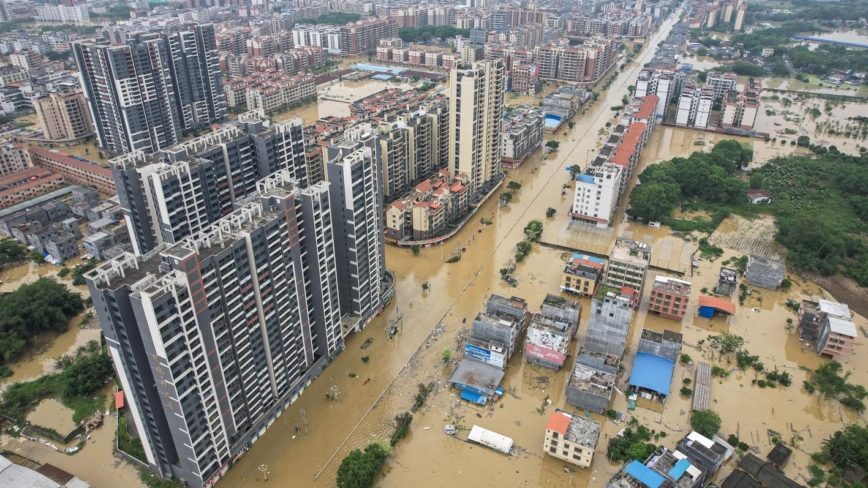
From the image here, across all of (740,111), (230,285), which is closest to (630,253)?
(230,285)

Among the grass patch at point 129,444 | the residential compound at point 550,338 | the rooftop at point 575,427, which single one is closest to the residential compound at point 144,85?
the grass patch at point 129,444

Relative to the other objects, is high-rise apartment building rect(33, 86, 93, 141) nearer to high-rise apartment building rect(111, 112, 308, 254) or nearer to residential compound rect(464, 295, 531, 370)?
high-rise apartment building rect(111, 112, 308, 254)

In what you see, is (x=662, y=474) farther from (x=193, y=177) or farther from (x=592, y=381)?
(x=193, y=177)

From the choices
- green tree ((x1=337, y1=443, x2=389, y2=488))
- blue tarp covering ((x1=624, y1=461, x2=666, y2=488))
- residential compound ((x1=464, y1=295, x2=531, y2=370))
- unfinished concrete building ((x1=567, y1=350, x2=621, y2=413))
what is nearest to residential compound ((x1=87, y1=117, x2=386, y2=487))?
green tree ((x1=337, y1=443, x2=389, y2=488))

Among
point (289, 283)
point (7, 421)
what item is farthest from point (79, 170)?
point (289, 283)

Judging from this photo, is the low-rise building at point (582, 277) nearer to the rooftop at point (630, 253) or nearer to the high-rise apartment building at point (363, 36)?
the rooftop at point (630, 253)

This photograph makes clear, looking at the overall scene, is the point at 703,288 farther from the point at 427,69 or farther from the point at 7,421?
the point at 427,69
